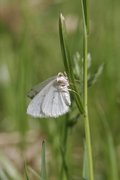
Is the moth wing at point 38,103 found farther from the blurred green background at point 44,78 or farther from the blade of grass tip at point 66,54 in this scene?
the blurred green background at point 44,78

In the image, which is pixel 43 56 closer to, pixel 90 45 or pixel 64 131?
pixel 90 45

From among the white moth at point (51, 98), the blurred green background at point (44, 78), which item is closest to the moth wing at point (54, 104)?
the white moth at point (51, 98)

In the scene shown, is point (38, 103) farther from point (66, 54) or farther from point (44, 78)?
point (44, 78)

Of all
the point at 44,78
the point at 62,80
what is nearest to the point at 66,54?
the point at 62,80

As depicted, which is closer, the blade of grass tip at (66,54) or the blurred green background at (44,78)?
the blade of grass tip at (66,54)

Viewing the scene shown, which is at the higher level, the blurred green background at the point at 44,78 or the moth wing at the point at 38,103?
the moth wing at the point at 38,103

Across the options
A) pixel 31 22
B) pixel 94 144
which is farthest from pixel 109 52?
pixel 31 22
